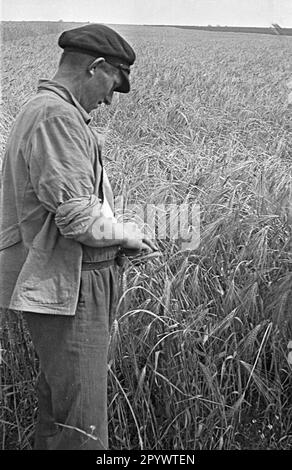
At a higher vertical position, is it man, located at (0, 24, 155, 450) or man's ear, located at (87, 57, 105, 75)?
man's ear, located at (87, 57, 105, 75)

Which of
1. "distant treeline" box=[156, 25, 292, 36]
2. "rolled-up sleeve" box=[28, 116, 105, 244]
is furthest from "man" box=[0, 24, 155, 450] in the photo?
"distant treeline" box=[156, 25, 292, 36]

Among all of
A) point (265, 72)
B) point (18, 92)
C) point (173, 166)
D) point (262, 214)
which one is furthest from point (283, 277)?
point (18, 92)

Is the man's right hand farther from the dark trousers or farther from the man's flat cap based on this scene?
the man's flat cap

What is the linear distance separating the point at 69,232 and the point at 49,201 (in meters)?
0.07

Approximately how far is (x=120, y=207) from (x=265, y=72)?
81 cm

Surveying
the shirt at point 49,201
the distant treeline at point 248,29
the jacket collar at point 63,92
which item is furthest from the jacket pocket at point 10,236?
the distant treeline at point 248,29

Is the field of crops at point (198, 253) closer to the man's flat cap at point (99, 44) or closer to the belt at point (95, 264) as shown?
the belt at point (95, 264)

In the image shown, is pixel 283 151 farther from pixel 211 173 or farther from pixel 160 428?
pixel 160 428

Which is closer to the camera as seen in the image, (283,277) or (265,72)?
(283,277)

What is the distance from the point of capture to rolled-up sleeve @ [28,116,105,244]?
1182mm

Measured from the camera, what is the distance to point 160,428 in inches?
65.8

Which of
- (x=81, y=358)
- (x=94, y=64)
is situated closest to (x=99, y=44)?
(x=94, y=64)

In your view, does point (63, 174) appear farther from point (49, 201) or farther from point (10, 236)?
point (10, 236)

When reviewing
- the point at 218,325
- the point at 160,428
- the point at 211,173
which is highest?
the point at 211,173
